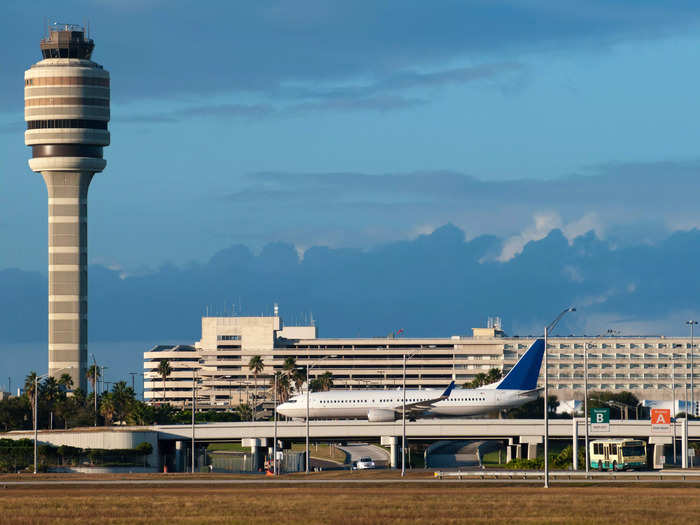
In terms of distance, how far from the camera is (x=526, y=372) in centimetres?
15638

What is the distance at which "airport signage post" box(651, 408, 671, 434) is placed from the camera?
118750mm

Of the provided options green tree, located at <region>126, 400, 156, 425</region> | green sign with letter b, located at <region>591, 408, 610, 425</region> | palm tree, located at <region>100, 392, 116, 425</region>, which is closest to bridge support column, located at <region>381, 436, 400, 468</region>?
green sign with letter b, located at <region>591, 408, 610, 425</region>

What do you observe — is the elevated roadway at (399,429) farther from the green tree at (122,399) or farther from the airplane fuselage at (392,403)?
the green tree at (122,399)

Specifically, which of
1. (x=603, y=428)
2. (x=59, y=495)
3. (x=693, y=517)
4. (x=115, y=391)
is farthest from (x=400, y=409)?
(x=693, y=517)

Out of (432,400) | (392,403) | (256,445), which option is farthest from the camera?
(392,403)

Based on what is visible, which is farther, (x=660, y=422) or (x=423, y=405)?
(x=423, y=405)

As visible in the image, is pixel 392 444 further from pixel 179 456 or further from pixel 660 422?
pixel 660 422

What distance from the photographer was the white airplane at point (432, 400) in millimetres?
156250

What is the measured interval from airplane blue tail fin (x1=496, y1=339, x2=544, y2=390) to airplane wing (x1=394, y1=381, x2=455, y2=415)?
7.23 meters

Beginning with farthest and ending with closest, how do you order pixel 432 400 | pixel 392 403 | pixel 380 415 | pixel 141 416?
pixel 141 416 → pixel 392 403 → pixel 380 415 → pixel 432 400

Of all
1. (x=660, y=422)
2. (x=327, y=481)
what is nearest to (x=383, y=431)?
(x=660, y=422)

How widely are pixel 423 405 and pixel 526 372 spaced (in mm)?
13167

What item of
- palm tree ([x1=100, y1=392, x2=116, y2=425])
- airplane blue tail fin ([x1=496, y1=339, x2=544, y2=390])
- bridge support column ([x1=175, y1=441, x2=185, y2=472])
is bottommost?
bridge support column ([x1=175, y1=441, x2=185, y2=472])

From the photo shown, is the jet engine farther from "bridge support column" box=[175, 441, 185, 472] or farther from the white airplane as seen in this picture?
"bridge support column" box=[175, 441, 185, 472]
